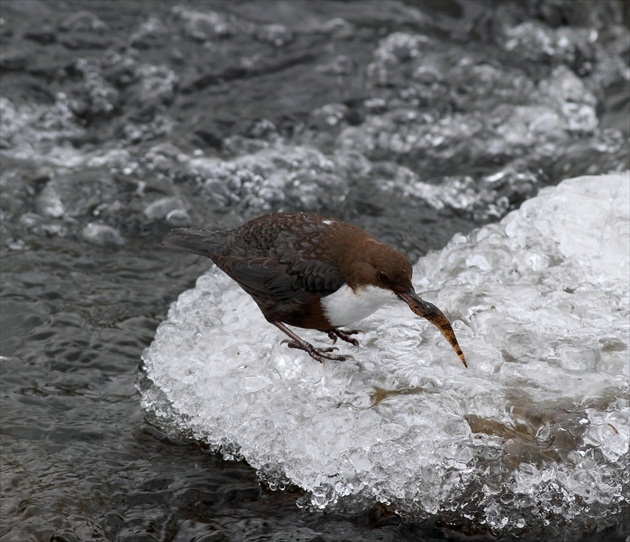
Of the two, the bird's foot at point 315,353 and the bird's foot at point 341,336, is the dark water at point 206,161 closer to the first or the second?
the bird's foot at point 315,353

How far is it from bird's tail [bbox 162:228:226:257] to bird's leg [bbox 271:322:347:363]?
40cm

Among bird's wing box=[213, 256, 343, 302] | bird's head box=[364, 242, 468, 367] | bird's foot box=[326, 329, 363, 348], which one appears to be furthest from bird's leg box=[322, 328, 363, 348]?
bird's head box=[364, 242, 468, 367]

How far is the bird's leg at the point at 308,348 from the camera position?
3408 millimetres

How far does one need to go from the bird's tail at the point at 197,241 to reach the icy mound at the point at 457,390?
0.37 m

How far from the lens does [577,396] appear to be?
316cm

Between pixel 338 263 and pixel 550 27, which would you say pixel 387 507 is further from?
pixel 550 27

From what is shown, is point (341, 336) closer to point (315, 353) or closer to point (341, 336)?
point (341, 336)

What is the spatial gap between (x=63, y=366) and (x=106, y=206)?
1.45 m

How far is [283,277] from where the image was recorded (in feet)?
10.7

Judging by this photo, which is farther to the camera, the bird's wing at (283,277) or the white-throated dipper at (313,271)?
the bird's wing at (283,277)

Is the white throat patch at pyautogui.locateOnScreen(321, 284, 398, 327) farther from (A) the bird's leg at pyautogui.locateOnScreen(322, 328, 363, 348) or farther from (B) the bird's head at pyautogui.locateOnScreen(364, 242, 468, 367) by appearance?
(A) the bird's leg at pyautogui.locateOnScreen(322, 328, 363, 348)

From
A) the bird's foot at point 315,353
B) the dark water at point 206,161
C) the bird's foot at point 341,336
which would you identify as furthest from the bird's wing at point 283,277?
the dark water at point 206,161

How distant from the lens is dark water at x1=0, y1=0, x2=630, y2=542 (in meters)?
3.09

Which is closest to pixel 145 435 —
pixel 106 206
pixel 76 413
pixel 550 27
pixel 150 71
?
pixel 76 413
